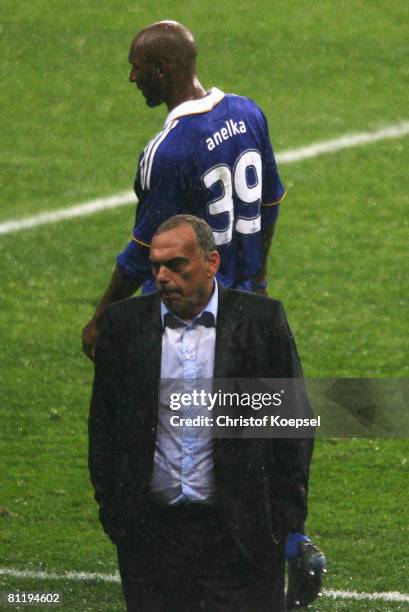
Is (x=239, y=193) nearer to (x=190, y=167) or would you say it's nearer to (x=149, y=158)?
(x=190, y=167)

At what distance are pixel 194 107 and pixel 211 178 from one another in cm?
32

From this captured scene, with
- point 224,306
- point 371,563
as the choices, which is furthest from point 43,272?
point 224,306

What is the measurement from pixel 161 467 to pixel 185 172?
1.81 metres

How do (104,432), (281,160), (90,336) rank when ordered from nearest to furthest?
(104,432), (90,336), (281,160)

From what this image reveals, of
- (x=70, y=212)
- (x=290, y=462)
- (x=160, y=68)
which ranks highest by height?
(x=70, y=212)

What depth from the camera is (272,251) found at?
1358 cm

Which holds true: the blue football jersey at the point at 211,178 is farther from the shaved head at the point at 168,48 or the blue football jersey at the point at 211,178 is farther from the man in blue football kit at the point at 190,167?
the shaved head at the point at 168,48

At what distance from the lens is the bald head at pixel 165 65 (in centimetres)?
782

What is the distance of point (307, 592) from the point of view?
7.43 metres

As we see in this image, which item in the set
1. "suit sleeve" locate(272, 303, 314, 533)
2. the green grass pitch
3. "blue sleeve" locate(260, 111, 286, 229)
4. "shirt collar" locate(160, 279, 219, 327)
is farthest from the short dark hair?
the green grass pitch

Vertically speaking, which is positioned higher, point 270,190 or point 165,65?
point 165,65

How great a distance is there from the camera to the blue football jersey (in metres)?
7.70

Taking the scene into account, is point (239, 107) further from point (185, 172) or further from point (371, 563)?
point (371, 563)

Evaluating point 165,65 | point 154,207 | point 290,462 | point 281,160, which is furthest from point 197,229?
point 281,160
